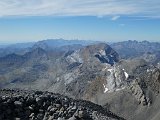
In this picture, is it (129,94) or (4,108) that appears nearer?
(4,108)

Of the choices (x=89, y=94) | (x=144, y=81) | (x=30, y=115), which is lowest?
(x=89, y=94)

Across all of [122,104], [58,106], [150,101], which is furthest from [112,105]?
[58,106]

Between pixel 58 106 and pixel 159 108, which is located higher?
pixel 58 106

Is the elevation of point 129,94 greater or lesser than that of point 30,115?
lesser

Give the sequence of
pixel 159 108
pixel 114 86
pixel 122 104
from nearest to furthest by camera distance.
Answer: pixel 159 108
pixel 122 104
pixel 114 86

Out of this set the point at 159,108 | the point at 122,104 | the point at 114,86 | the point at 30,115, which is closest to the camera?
the point at 30,115

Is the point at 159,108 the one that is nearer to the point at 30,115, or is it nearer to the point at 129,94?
the point at 129,94

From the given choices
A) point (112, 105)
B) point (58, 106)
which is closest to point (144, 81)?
point (112, 105)

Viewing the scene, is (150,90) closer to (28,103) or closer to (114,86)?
(114,86)

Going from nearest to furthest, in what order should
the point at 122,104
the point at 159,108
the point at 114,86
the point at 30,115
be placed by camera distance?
the point at 30,115
the point at 159,108
the point at 122,104
the point at 114,86
